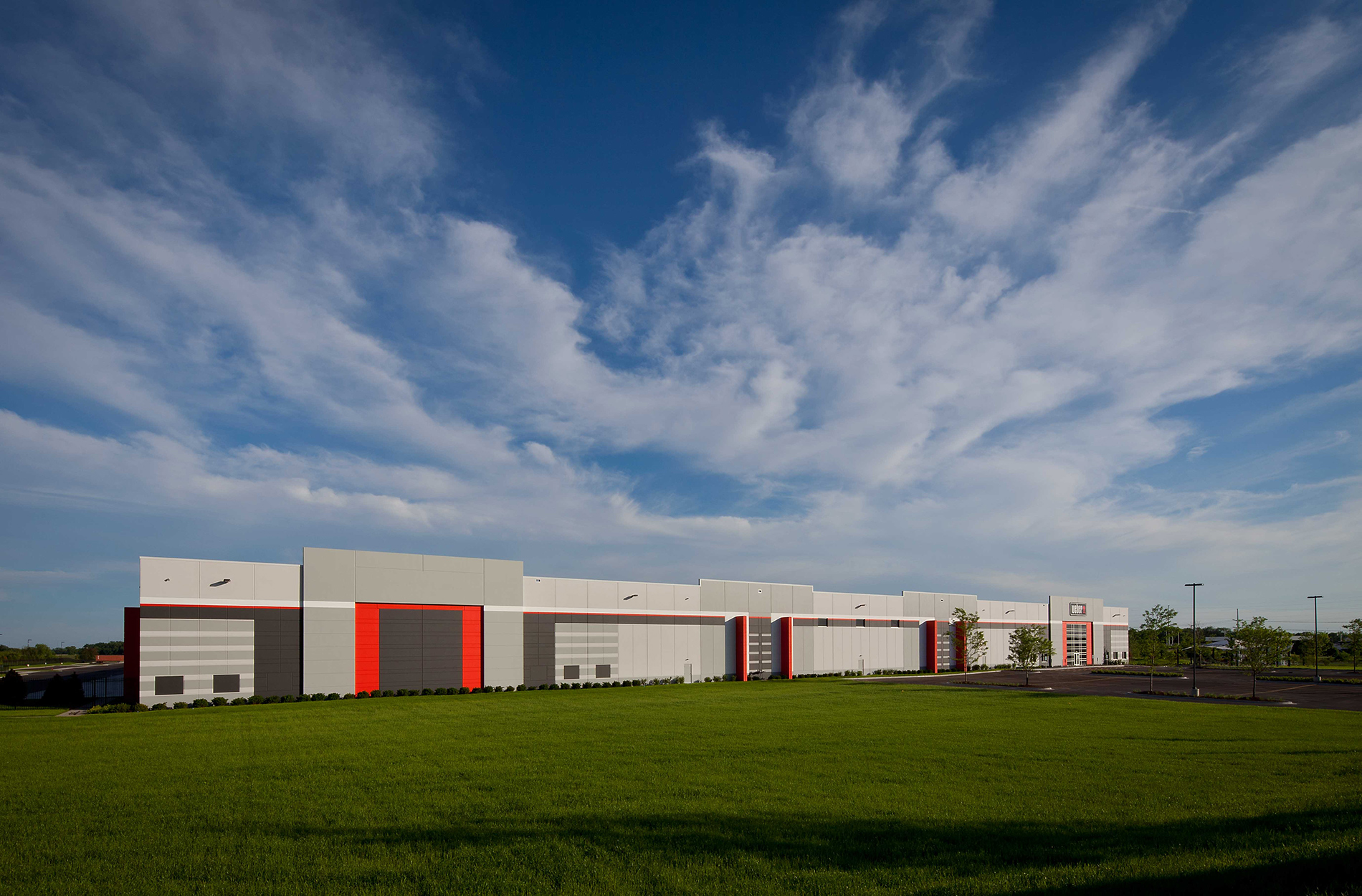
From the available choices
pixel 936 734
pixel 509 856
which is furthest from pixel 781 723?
pixel 509 856

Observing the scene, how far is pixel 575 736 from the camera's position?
2327 cm

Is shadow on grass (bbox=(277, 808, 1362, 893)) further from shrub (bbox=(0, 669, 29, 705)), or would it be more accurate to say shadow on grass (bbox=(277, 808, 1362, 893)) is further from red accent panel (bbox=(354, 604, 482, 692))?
shrub (bbox=(0, 669, 29, 705))

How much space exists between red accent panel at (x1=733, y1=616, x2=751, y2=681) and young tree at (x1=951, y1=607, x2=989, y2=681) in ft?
64.5

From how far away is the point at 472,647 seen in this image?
4675 centimetres

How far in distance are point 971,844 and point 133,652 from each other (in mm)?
40665

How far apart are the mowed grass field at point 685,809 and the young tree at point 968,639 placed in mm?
42711

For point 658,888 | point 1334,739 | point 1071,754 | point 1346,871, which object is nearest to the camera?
point 1346,871

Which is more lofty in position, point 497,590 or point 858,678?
point 497,590

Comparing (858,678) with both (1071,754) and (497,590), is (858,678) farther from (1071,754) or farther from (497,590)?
(1071,754)

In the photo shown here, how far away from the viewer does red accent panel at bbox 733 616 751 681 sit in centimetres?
5984

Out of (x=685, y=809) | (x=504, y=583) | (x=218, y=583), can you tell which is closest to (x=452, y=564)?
(x=504, y=583)

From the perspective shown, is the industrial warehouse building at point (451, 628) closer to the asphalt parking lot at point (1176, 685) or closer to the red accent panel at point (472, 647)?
the red accent panel at point (472, 647)

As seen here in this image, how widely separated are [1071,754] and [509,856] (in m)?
15.5

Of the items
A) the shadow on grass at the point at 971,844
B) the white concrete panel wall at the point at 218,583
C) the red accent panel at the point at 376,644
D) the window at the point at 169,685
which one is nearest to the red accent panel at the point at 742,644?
the red accent panel at the point at 376,644
